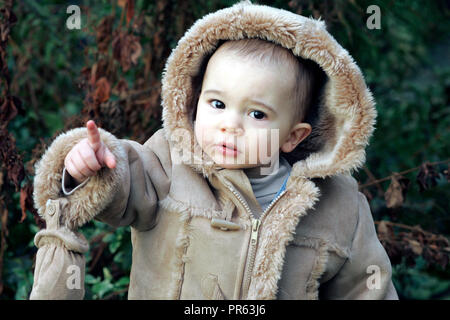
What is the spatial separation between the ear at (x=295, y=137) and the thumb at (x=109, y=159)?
2.22 feet

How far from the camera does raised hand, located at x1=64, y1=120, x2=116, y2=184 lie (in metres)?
1.83

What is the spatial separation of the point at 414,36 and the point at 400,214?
184 centimetres

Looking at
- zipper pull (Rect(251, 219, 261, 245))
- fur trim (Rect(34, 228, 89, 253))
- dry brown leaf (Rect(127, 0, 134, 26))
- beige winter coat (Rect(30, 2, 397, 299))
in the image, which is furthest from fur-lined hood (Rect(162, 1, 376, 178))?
dry brown leaf (Rect(127, 0, 134, 26))

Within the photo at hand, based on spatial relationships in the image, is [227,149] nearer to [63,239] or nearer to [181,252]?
[181,252]

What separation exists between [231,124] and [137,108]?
1.37 m

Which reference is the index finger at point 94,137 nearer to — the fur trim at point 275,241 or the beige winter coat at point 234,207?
the beige winter coat at point 234,207

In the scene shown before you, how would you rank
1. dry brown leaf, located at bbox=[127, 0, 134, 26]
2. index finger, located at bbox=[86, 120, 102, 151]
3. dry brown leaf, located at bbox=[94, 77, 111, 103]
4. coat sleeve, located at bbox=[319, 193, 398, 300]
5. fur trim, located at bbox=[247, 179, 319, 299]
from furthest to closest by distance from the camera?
dry brown leaf, located at bbox=[127, 0, 134, 26] → dry brown leaf, located at bbox=[94, 77, 111, 103] → coat sleeve, located at bbox=[319, 193, 398, 300] → fur trim, located at bbox=[247, 179, 319, 299] → index finger, located at bbox=[86, 120, 102, 151]

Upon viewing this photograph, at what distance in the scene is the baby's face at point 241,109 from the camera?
2.04 meters

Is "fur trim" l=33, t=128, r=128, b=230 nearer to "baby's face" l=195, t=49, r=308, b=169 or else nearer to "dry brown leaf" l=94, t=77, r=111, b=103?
"baby's face" l=195, t=49, r=308, b=169

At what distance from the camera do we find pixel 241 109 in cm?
A: 205

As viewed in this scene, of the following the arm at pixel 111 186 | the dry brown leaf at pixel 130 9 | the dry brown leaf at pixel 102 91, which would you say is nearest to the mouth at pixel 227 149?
the arm at pixel 111 186

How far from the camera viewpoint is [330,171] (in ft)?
7.10

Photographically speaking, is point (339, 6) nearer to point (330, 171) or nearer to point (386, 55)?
point (330, 171)

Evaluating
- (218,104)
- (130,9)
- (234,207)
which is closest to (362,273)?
(234,207)
